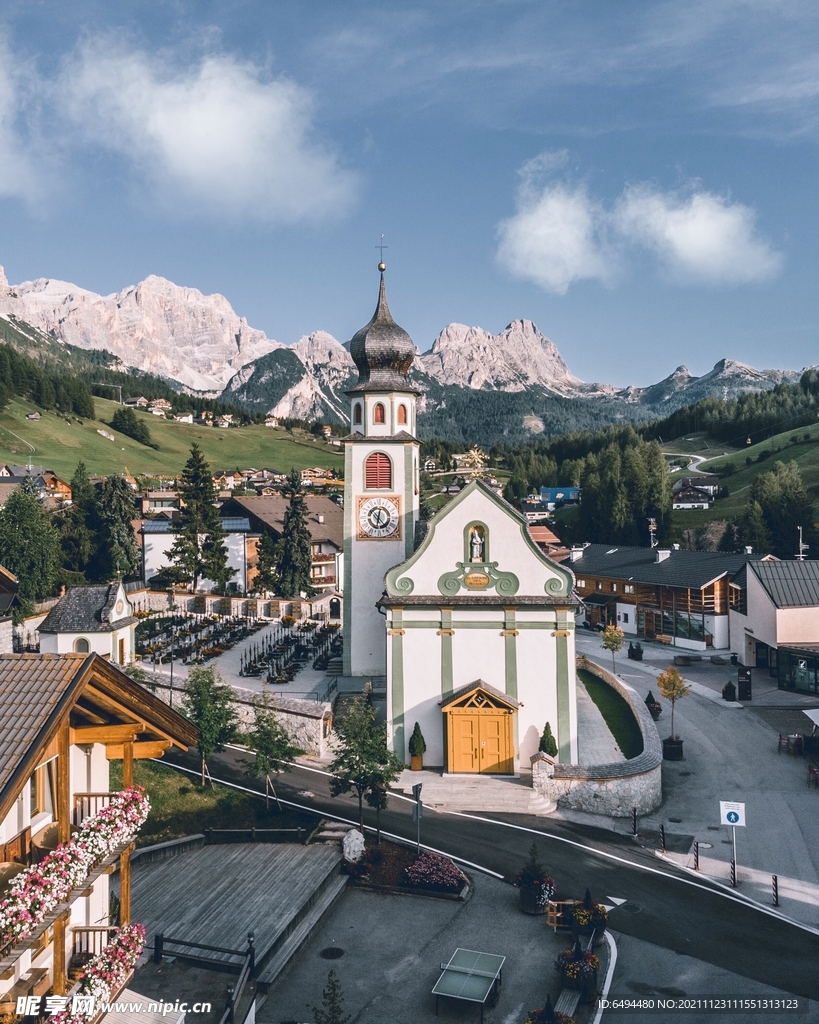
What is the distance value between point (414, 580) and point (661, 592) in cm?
3815

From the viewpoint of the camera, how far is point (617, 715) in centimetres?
4103

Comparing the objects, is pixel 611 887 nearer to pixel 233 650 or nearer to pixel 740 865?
pixel 740 865

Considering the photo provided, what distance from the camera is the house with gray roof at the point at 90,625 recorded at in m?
45.9

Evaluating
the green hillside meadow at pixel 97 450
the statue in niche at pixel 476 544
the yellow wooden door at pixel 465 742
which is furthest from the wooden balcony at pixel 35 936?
the green hillside meadow at pixel 97 450

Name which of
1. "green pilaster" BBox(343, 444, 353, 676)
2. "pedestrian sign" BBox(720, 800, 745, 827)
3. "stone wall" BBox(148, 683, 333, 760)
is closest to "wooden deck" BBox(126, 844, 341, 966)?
"stone wall" BBox(148, 683, 333, 760)

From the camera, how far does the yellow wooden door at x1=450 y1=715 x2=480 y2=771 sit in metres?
32.1

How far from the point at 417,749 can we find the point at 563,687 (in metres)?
6.12

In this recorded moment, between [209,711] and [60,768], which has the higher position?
[60,768]

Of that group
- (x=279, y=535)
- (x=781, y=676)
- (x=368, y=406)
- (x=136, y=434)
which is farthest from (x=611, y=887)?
(x=136, y=434)

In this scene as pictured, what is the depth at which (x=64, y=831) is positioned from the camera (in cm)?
1075

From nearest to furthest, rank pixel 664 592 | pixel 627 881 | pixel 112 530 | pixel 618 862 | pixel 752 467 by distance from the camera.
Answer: pixel 627 881
pixel 618 862
pixel 664 592
pixel 112 530
pixel 752 467

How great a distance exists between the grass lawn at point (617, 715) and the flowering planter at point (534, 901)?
495 inches

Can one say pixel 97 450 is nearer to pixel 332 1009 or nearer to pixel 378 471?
pixel 378 471

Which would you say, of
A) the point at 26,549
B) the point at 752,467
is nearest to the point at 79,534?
the point at 26,549
